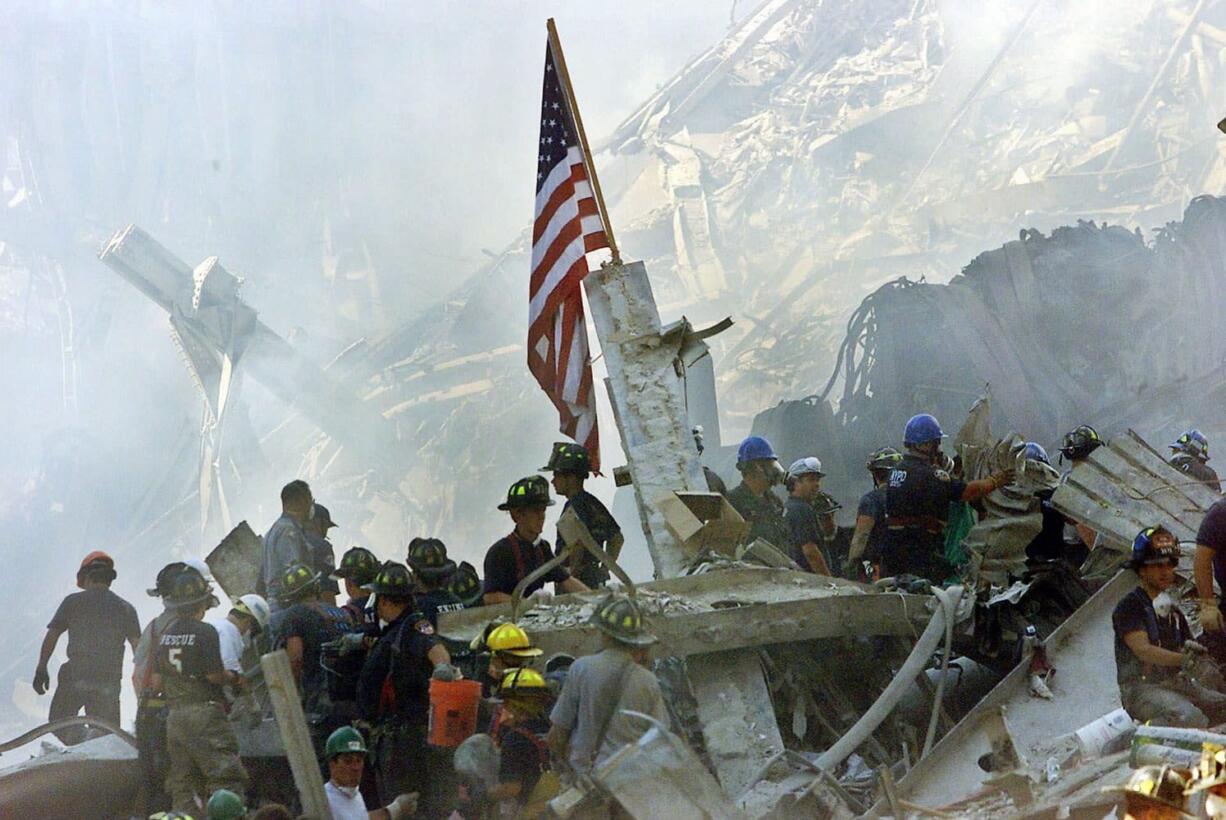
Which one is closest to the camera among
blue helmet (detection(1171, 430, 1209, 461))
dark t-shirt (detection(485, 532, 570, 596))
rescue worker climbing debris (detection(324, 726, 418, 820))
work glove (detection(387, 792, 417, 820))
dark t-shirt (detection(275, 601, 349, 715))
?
rescue worker climbing debris (detection(324, 726, 418, 820))

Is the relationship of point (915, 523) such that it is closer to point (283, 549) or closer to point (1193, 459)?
point (1193, 459)

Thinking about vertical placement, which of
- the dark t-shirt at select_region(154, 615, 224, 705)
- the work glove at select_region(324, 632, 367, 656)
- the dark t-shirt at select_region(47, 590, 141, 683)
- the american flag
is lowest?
the work glove at select_region(324, 632, 367, 656)

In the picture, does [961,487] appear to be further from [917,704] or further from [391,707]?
[391,707]

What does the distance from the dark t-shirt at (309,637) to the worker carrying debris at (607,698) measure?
7.06ft

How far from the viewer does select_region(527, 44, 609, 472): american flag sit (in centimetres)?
934

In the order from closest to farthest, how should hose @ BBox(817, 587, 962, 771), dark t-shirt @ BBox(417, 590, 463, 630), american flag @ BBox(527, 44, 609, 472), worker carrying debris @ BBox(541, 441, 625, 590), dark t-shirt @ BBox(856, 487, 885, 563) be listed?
hose @ BBox(817, 587, 962, 771) → dark t-shirt @ BBox(417, 590, 463, 630) → worker carrying debris @ BBox(541, 441, 625, 590) → dark t-shirt @ BBox(856, 487, 885, 563) → american flag @ BBox(527, 44, 609, 472)

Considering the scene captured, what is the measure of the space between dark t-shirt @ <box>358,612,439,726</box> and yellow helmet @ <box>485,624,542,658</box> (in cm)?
65

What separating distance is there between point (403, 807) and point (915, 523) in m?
3.49

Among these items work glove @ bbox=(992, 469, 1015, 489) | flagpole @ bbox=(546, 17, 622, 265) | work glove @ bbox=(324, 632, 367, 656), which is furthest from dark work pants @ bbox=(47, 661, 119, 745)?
work glove @ bbox=(992, 469, 1015, 489)

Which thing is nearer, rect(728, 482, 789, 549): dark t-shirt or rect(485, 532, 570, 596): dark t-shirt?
rect(485, 532, 570, 596): dark t-shirt

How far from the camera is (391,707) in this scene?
19.1 feet

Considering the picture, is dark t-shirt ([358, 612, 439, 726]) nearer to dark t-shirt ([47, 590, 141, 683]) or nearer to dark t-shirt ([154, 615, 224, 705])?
dark t-shirt ([154, 615, 224, 705])

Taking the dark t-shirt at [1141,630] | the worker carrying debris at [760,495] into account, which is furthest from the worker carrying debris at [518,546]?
the dark t-shirt at [1141,630]

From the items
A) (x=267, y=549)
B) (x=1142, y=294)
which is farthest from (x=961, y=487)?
(x=1142, y=294)
